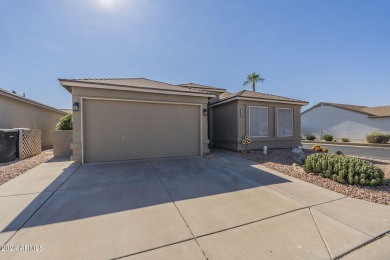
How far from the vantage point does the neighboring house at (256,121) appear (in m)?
9.79

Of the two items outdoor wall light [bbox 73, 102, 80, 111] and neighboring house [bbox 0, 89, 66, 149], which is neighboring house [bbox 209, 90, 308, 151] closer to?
outdoor wall light [bbox 73, 102, 80, 111]

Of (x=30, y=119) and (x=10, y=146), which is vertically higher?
(x=30, y=119)

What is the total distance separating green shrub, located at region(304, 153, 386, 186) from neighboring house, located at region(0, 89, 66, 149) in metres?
14.5

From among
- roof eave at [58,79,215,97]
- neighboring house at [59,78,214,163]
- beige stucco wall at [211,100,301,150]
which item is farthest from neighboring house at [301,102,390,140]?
roof eave at [58,79,215,97]

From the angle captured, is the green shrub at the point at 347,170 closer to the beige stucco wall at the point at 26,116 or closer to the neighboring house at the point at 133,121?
the neighboring house at the point at 133,121

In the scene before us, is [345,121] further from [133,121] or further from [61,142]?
[61,142]

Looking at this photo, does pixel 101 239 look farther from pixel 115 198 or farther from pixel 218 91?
pixel 218 91

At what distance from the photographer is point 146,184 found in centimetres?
475

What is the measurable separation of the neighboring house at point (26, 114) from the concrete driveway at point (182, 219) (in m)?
7.00

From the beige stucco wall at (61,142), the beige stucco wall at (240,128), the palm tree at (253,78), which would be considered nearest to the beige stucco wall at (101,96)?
the beige stucco wall at (61,142)

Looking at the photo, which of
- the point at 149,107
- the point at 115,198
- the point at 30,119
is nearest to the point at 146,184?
the point at 115,198

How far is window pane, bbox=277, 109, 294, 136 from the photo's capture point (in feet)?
35.7

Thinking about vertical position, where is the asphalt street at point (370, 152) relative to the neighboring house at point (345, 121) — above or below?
below

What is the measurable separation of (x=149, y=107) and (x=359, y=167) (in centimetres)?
757
